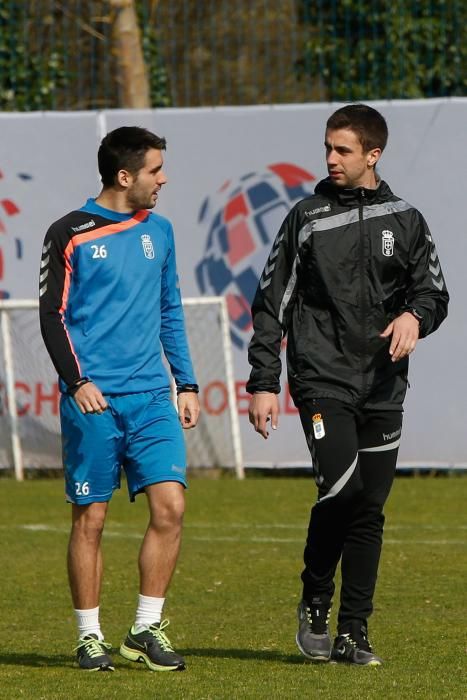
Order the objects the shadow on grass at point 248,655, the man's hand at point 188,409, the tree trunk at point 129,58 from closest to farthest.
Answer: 1. the man's hand at point 188,409
2. the shadow on grass at point 248,655
3. the tree trunk at point 129,58

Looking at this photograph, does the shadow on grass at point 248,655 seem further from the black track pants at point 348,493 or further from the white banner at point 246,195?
the white banner at point 246,195

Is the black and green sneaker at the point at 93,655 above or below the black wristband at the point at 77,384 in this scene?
below

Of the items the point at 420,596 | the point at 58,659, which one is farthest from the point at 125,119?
the point at 58,659

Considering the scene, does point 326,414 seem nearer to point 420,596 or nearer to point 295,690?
point 295,690

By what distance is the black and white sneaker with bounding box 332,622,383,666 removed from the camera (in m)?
6.17

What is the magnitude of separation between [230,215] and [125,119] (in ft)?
3.78

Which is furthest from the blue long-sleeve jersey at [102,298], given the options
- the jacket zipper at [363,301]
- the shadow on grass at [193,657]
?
the shadow on grass at [193,657]

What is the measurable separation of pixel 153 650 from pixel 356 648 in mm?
756

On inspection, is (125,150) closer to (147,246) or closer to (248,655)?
(147,246)

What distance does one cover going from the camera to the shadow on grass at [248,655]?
256 inches

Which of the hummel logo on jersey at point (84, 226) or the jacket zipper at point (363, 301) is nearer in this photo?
the jacket zipper at point (363, 301)

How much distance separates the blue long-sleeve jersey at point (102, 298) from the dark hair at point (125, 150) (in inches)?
6.0

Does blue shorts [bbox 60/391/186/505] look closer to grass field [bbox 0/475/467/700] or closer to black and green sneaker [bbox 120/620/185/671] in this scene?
black and green sneaker [bbox 120/620/185/671]

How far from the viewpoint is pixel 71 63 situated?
51.4 feet
